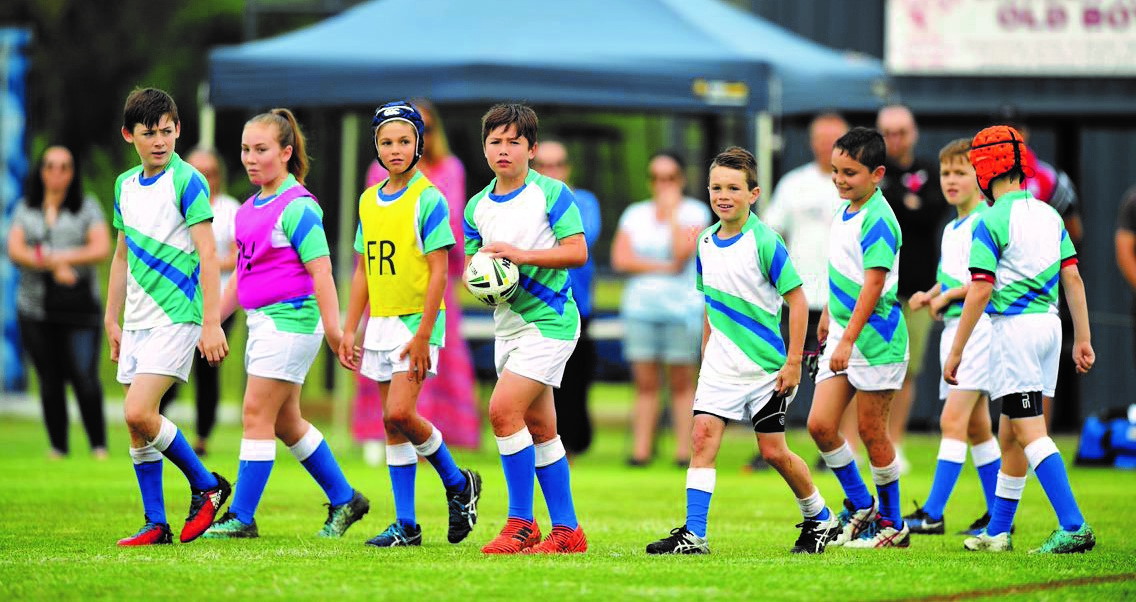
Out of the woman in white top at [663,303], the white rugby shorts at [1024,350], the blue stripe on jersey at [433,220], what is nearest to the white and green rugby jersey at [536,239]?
the blue stripe on jersey at [433,220]

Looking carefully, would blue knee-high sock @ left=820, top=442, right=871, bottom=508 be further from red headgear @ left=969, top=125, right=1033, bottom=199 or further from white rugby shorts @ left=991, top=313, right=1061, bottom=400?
red headgear @ left=969, top=125, right=1033, bottom=199

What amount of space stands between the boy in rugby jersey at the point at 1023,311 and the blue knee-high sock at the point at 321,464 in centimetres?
281

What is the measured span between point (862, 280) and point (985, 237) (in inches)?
24.6

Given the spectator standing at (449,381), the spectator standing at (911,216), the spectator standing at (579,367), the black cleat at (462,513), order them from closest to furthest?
the black cleat at (462,513) < the spectator standing at (911,216) < the spectator standing at (449,381) < the spectator standing at (579,367)

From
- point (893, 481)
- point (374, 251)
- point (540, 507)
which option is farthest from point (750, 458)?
point (374, 251)

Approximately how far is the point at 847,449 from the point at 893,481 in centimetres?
30

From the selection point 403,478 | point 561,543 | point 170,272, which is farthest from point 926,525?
point 170,272

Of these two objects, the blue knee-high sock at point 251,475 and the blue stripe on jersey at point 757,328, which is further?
the blue knee-high sock at point 251,475

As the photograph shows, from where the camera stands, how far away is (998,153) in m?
7.49

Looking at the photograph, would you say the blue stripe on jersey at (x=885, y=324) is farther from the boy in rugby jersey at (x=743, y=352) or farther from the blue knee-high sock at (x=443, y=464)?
the blue knee-high sock at (x=443, y=464)

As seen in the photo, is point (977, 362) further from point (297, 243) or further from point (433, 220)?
point (297, 243)

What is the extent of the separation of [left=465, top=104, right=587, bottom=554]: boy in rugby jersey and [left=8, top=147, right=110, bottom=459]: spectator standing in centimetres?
610

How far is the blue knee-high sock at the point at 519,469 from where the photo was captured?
7.01 meters

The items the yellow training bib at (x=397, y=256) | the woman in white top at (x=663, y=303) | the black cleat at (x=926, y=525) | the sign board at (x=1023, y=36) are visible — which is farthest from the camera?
the sign board at (x=1023, y=36)
